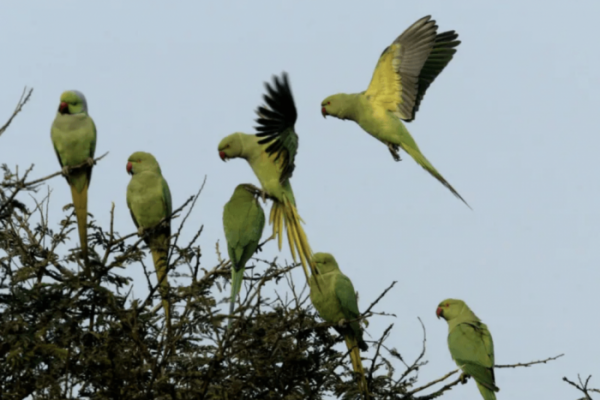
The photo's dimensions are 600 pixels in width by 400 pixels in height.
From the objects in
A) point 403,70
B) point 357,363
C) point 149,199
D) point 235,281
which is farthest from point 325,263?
point 403,70

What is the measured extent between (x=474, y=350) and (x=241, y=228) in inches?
95.2

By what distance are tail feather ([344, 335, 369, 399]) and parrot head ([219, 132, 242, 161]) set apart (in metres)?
1.82

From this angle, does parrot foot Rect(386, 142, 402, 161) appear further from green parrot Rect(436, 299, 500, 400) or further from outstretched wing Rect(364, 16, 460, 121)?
green parrot Rect(436, 299, 500, 400)

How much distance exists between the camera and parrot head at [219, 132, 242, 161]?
6152 mm

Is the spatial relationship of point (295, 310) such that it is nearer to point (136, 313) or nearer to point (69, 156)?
point (136, 313)

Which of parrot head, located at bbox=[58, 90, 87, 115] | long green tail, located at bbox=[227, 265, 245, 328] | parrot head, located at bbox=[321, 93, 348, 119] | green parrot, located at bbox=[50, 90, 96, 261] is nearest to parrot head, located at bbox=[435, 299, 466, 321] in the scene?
parrot head, located at bbox=[321, 93, 348, 119]

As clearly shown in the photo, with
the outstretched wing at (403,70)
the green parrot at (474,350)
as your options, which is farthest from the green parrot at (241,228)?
the green parrot at (474,350)

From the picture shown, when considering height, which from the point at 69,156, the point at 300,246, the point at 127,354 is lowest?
the point at 127,354

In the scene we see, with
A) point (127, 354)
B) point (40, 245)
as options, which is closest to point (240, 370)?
point (127, 354)

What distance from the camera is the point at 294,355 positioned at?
5316 millimetres

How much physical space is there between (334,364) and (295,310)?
0.66 metres

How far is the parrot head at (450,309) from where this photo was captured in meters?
7.38

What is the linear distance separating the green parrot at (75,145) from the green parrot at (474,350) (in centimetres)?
346

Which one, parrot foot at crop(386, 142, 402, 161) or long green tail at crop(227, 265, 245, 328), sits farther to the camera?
parrot foot at crop(386, 142, 402, 161)
